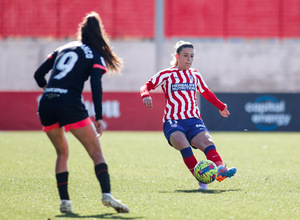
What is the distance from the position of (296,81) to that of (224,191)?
22.6 metres

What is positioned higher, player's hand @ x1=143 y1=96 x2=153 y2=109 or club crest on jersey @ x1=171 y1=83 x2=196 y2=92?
club crest on jersey @ x1=171 y1=83 x2=196 y2=92

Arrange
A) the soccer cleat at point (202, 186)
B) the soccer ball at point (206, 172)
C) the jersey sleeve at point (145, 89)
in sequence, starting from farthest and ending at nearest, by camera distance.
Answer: the soccer cleat at point (202, 186) → the jersey sleeve at point (145, 89) → the soccer ball at point (206, 172)

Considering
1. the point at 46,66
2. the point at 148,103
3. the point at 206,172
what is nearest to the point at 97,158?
the point at 46,66

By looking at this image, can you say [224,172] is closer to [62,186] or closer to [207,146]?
[207,146]

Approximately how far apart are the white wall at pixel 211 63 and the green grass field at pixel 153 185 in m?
14.7

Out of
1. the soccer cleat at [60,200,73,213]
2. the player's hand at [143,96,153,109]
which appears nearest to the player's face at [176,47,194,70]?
the player's hand at [143,96,153,109]

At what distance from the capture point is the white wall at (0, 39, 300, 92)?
90.5 ft

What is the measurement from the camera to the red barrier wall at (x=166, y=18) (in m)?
27.6

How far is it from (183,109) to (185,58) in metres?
0.62

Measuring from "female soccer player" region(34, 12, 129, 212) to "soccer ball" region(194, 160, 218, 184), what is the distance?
1.52 meters

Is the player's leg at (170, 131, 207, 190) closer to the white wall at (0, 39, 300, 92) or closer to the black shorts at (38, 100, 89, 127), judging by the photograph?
the black shorts at (38, 100, 89, 127)

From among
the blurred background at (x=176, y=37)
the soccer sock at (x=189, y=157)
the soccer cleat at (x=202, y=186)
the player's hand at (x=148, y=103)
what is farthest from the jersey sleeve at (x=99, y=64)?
the blurred background at (x=176, y=37)

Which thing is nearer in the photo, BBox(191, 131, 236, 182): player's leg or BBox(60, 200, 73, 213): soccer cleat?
BBox(60, 200, 73, 213): soccer cleat

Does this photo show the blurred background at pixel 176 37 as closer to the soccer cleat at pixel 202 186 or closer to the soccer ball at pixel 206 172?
the soccer cleat at pixel 202 186
